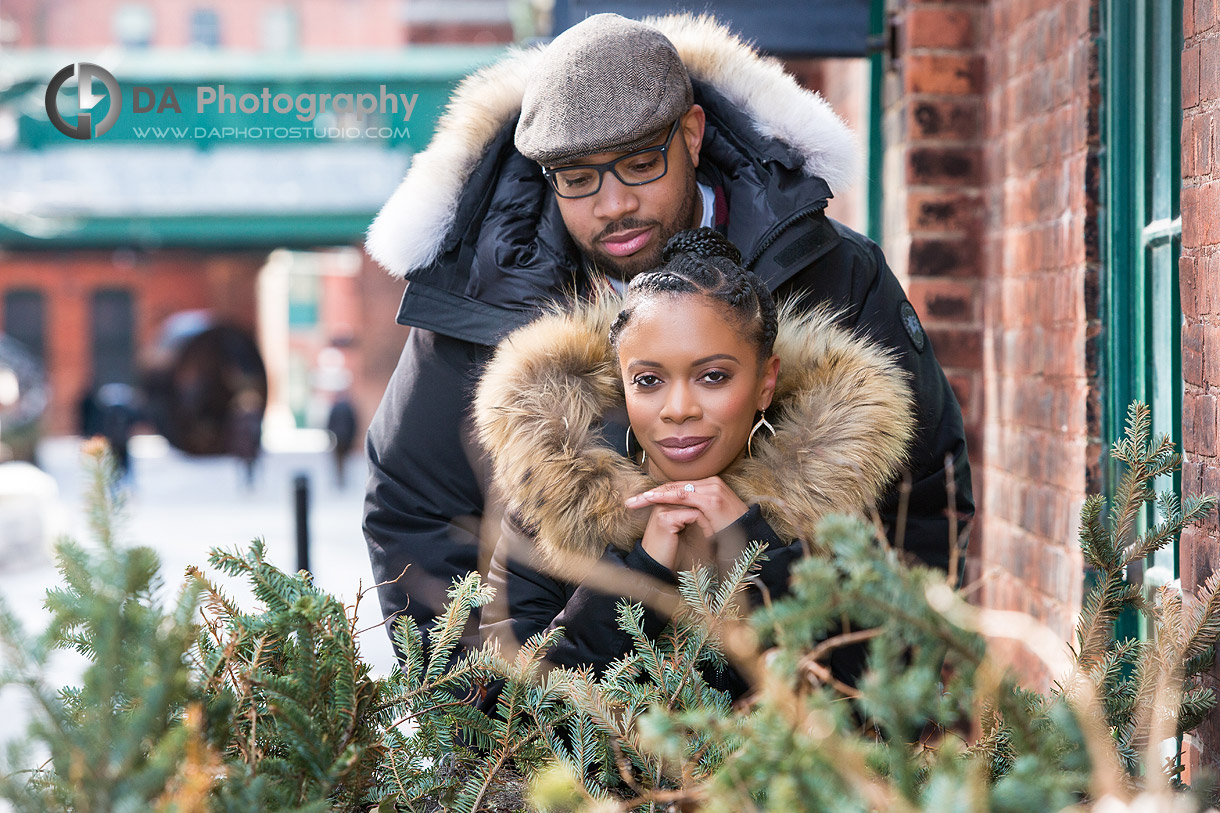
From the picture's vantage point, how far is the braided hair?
1.78m

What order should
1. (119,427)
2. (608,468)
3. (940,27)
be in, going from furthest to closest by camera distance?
(119,427) → (940,27) → (608,468)

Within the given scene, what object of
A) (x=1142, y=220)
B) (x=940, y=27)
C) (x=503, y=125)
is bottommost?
(x=1142, y=220)

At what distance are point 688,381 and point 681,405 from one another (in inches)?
1.8

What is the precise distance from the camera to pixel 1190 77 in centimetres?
198

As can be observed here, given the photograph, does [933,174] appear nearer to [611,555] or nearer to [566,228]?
[566,228]

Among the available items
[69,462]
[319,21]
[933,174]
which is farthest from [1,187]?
[319,21]

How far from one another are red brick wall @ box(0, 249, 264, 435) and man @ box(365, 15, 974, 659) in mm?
25913

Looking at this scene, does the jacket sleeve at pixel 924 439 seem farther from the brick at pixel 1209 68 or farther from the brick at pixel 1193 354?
the brick at pixel 1209 68

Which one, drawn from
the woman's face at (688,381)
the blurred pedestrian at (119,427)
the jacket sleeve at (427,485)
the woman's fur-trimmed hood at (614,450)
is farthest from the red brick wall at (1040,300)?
the blurred pedestrian at (119,427)

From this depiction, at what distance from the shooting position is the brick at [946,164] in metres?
3.47

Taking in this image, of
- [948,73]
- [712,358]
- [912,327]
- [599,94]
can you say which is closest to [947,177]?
[948,73]

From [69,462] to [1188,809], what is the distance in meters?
23.0

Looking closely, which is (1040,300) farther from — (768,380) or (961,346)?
(768,380)

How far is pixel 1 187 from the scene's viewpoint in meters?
10.1
